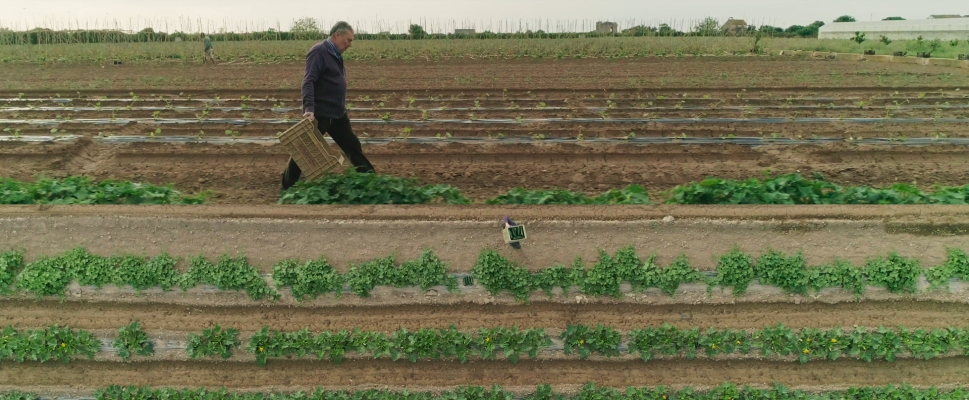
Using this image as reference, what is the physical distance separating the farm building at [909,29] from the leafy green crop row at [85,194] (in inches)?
1572

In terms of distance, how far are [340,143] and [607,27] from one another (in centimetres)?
3196

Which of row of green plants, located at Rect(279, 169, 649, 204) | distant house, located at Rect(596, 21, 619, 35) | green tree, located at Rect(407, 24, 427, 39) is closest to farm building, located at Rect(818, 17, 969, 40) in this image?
distant house, located at Rect(596, 21, 619, 35)

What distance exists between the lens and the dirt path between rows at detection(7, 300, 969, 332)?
13.5 ft

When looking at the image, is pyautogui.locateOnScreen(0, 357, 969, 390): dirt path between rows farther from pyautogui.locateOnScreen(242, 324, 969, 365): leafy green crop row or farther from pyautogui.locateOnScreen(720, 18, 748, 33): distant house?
pyautogui.locateOnScreen(720, 18, 748, 33): distant house

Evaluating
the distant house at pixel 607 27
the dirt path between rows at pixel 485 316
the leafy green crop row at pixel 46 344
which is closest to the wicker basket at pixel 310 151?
the dirt path between rows at pixel 485 316

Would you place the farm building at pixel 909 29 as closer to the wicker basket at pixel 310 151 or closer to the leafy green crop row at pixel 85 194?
→ the wicker basket at pixel 310 151

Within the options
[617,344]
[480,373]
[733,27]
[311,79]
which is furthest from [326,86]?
[733,27]

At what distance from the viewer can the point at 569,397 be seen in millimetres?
3898

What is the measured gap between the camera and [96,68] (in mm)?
20438

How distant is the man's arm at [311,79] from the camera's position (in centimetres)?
534

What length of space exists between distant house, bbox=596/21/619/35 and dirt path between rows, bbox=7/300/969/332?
32012mm

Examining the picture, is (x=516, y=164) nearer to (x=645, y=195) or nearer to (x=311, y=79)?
(x=645, y=195)

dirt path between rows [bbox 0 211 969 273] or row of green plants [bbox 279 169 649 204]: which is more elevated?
row of green plants [bbox 279 169 649 204]

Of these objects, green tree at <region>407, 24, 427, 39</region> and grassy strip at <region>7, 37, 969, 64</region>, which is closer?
grassy strip at <region>7, 37, 969, 64</region>
